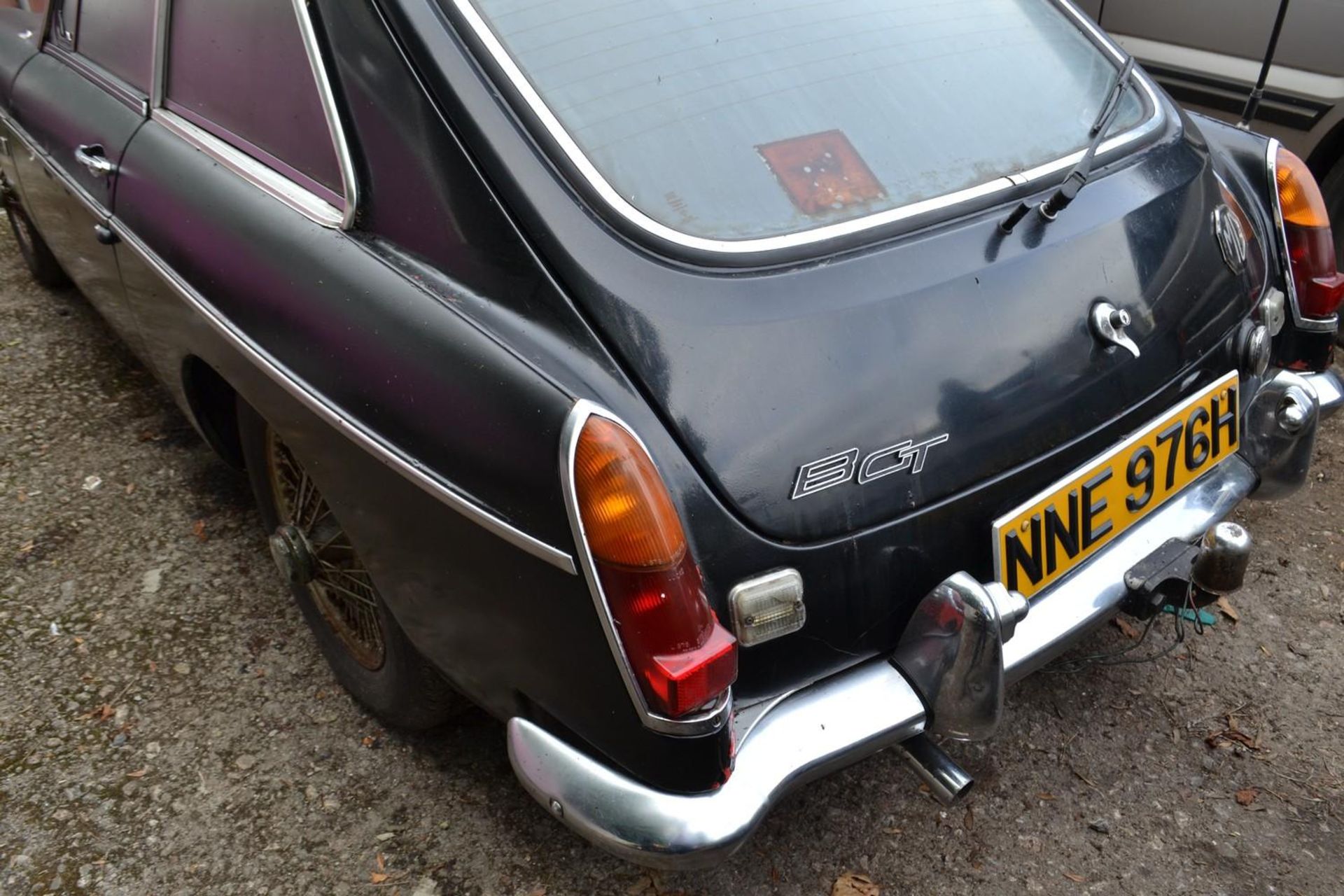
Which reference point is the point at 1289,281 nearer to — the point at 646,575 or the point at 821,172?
the point at 821,172

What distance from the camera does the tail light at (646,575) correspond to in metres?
1.46

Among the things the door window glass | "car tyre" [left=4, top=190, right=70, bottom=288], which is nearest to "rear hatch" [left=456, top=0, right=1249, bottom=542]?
the door window glass

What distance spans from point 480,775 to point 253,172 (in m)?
1.31

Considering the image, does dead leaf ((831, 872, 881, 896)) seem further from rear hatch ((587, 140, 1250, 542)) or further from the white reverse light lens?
rear hatch ((587, 140, 1250, 542))

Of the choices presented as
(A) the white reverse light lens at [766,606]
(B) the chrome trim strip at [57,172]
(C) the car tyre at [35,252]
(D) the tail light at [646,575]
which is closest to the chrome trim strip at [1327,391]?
(A) the white reverse light lens at [766,606]

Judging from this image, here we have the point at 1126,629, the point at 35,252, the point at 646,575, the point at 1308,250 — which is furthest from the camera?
the point at 35,252

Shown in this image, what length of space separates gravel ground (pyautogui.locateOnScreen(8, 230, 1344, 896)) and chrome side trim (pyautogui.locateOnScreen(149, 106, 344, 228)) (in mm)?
1145

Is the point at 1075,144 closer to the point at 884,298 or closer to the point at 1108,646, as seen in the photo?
the point at 884,298

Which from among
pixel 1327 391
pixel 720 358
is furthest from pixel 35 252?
pixel 1327 391

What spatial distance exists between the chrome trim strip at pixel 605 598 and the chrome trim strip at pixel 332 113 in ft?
2.20

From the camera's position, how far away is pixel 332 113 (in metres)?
1.88

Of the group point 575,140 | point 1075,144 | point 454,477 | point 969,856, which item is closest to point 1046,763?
point 969,856

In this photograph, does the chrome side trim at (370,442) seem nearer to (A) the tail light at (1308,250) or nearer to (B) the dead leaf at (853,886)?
(B) the dead leaf at (853,886)

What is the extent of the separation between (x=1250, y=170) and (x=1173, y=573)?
44.1 inches
